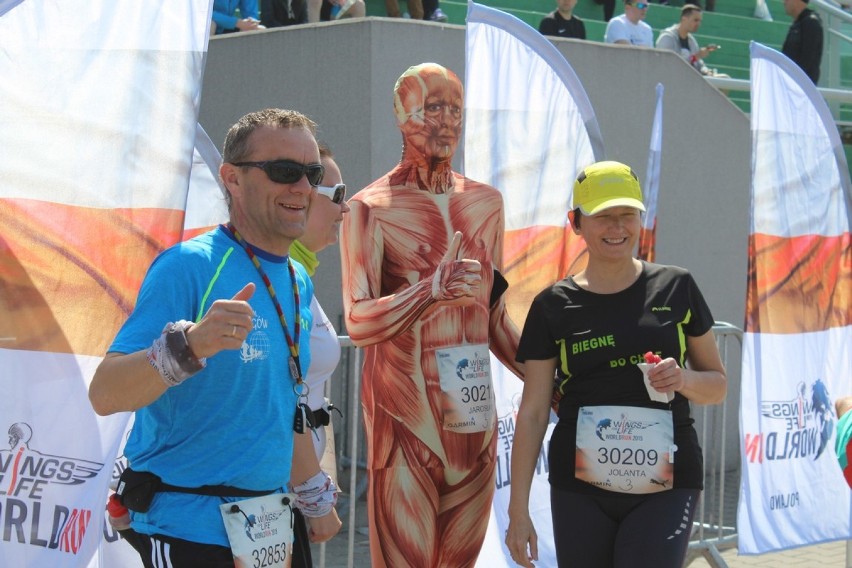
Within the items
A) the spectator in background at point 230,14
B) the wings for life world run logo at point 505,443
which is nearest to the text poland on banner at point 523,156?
the wings for life world run logo at point 505,443

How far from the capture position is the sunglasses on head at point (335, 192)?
366 cm

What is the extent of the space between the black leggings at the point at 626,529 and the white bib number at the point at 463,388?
0.49 m

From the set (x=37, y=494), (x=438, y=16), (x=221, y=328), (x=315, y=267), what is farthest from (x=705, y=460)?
(x=221, y=328)

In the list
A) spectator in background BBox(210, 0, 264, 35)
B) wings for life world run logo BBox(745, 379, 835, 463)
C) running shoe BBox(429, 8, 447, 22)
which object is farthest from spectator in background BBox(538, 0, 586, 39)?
wings for life world run logo BBox(745, 379, 835, 463)

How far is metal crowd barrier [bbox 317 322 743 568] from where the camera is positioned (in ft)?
17.6

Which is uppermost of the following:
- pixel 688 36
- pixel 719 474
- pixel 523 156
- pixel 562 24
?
pixel 688 36

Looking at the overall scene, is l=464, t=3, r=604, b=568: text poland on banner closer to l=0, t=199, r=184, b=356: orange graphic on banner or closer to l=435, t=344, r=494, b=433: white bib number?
l=435, t=344, r=494, b=433: white bib number

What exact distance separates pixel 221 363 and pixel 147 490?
1.04ft

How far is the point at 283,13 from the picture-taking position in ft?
30.7

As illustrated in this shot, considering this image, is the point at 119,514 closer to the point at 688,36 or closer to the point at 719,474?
the point at 719,474

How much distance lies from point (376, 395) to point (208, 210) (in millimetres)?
969

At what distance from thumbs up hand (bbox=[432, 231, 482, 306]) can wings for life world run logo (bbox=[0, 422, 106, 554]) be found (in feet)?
3.63

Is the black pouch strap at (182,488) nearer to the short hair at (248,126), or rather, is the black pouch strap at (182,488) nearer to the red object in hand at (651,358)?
the short hair at (248,126)

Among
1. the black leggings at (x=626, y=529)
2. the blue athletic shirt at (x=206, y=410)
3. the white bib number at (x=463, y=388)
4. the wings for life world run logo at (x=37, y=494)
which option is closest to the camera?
the blue athletic shirt at (x=206, y=410)
